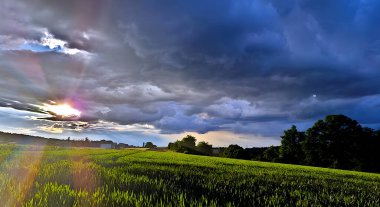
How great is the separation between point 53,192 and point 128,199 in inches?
69.6

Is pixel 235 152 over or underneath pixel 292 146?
underneath

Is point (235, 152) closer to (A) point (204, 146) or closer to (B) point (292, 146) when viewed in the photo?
(B) point (292, 146)

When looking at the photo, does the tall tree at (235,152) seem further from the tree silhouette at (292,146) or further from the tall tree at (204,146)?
the tall tree at (204,146)

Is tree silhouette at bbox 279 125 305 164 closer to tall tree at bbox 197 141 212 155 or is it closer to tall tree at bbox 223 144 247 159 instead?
tall tree at bbox 223 144 247 159

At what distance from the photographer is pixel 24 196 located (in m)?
6.32

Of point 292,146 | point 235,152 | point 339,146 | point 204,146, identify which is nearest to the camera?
point 339,146

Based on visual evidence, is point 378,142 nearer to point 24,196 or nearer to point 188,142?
point 24,196

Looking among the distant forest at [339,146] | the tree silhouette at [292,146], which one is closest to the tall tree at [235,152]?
the tree silhouette at [292,146]

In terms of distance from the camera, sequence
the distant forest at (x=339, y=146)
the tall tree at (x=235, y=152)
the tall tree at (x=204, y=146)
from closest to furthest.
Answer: the distant forest at (x=339, y=146) < the tall tree at (x=235, y=152) < the tall tree at (x=204, y=146)

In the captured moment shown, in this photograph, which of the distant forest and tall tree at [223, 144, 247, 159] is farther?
tall tree at [223, 144, 247, 159]

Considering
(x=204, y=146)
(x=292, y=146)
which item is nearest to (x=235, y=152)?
(x=292, y=146)

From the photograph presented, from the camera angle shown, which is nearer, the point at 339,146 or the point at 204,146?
the point at 339,146

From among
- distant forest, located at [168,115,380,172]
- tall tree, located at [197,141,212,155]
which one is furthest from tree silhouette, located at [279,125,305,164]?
tall tree, located at [197,141,212,155]

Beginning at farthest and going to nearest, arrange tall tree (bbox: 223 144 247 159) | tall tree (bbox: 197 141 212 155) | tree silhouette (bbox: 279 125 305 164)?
1. tall tree (bbox: 197 141 212 155)
2. tall tree (bbox: 223 144 247 159)
3. tree silhouette (bbox: 279 125 305 164)
